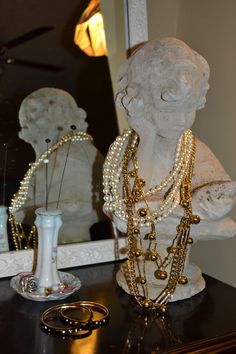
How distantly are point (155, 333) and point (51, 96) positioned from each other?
585 mm

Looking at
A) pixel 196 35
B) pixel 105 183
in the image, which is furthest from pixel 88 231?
pixel 196 35

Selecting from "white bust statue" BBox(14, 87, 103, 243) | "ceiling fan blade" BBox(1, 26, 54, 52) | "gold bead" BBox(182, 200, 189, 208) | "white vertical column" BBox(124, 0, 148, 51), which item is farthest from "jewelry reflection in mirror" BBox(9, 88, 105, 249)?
"gold bead" BBox(182, 200, 189, 208)

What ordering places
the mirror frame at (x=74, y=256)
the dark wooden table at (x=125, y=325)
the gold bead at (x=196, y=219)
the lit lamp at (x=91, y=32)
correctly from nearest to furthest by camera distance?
the dark wooden table at (x=125, y=325)
the gold bead at (x=196, y=219)
the mirror frame at (x=74, y=256)
the lit lamp at (x=91, y=32)

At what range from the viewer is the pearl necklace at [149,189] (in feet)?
2.69

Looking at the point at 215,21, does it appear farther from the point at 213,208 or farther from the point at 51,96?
the point at 213,208

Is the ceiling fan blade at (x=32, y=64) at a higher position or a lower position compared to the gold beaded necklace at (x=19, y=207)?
higher

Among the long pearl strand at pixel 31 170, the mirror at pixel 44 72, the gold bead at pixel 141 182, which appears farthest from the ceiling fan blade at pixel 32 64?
the gold bead at pixel 141 182

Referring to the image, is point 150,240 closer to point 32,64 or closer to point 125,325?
point 125,325

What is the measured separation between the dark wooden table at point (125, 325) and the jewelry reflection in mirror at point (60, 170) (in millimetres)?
143

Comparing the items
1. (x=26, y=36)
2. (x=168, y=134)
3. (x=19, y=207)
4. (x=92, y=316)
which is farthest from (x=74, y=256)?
(x=26, y=36)

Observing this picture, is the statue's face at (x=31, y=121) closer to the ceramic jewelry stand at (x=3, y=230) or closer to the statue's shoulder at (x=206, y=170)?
the ceramic jewelry stand at (x=3, y=230)

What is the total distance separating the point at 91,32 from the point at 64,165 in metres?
0.32

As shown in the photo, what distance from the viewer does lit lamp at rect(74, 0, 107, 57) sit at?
107cm

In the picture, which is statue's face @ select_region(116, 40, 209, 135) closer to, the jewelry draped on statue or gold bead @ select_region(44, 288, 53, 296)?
the jewelry draped on statue
